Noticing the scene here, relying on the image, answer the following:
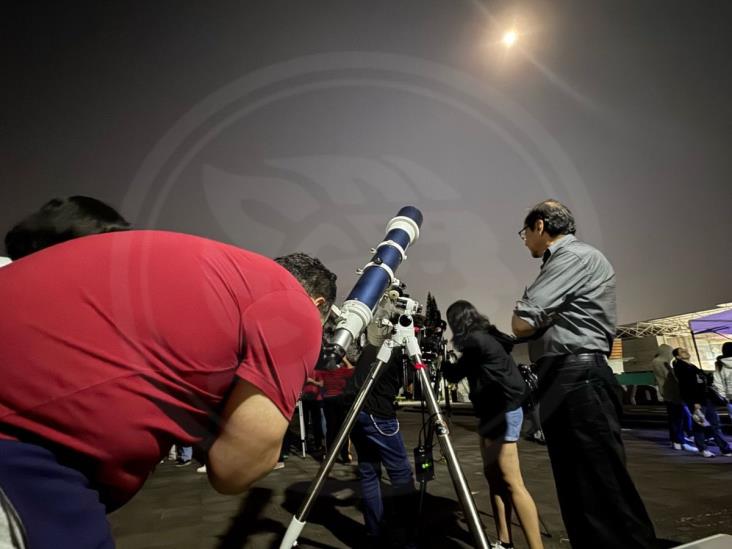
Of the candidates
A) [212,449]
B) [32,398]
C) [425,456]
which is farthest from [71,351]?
[425,456]

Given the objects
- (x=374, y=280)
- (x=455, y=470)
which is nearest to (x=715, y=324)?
(x=374, y=280)

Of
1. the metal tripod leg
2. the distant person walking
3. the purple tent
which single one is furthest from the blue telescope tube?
the purple tent

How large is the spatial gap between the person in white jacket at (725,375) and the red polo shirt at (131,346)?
7968mm

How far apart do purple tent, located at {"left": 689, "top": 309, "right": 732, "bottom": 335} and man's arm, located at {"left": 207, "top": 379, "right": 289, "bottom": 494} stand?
Answer: 37.7 ft

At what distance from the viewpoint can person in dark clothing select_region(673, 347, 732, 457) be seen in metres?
5.71

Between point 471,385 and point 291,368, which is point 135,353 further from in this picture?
point 471,385

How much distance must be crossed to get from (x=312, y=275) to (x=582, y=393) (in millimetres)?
1288

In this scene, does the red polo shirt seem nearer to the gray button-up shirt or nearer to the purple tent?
the gray button-up shirt

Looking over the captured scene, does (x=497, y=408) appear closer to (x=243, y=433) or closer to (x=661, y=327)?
(x=243, y=433)

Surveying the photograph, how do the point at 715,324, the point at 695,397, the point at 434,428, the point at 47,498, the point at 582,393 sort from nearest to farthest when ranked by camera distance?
the point at 47,498 < the point at 582,393 < the point at 434,428 < the point at 695,397 < the point at 715,324

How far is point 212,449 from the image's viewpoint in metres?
0.78

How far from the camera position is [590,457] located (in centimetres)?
160

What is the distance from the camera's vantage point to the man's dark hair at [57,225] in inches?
36.9

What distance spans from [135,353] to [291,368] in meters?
0.29
